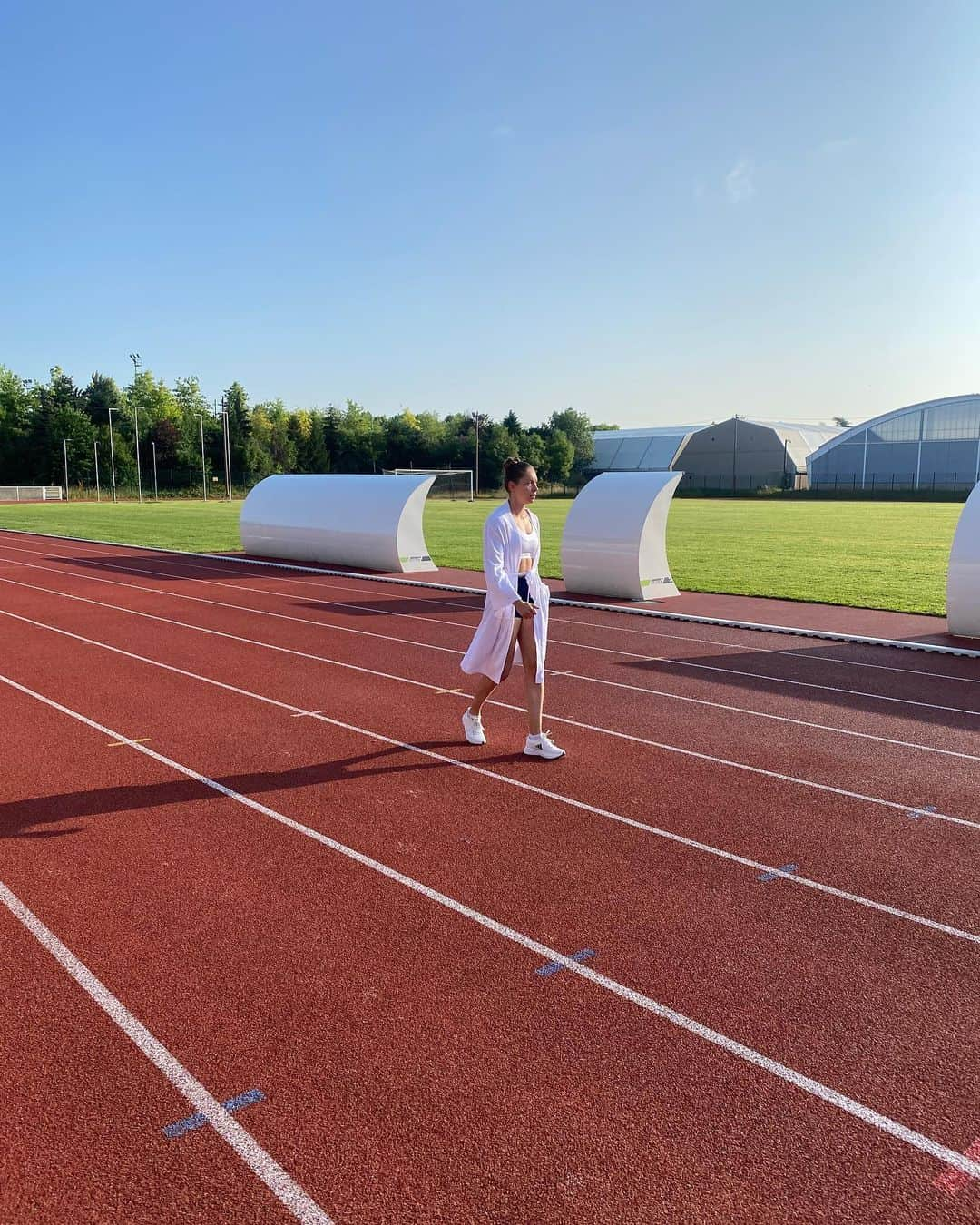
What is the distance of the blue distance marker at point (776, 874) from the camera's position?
16.1ft

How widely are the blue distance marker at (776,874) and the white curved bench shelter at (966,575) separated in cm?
764

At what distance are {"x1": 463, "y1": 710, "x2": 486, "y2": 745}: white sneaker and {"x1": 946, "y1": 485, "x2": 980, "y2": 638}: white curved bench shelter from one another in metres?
7.02

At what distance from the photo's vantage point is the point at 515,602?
665cm

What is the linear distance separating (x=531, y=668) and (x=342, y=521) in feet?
47.6

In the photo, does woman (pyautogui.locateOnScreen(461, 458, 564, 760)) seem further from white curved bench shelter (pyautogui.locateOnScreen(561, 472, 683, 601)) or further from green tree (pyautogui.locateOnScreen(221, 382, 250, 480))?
green tree (pyautogui.locateOnScreen(221, 382, 250, 480))

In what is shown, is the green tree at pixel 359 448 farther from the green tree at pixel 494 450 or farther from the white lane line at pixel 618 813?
the white lane line at pixel 618 813

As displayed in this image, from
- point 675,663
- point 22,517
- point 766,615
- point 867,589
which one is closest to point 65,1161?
point 675,663

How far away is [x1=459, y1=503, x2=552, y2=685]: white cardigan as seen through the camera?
6.61m

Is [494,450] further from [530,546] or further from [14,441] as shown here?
[530,546]

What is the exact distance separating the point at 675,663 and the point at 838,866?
5579 millimetres

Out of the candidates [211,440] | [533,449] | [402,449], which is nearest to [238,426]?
[211,440]

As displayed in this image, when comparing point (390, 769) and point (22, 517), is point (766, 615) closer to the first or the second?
point (390, 769)

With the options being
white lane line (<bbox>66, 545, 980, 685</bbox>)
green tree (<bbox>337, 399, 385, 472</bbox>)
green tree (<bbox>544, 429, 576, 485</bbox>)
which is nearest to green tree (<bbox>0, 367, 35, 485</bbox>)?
green tree (<bbox>337, 399, 385, 472</bbox>)

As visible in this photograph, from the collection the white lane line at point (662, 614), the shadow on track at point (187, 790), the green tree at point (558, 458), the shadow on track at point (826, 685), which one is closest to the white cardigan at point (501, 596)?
the shadow on track at point (187, 790)
